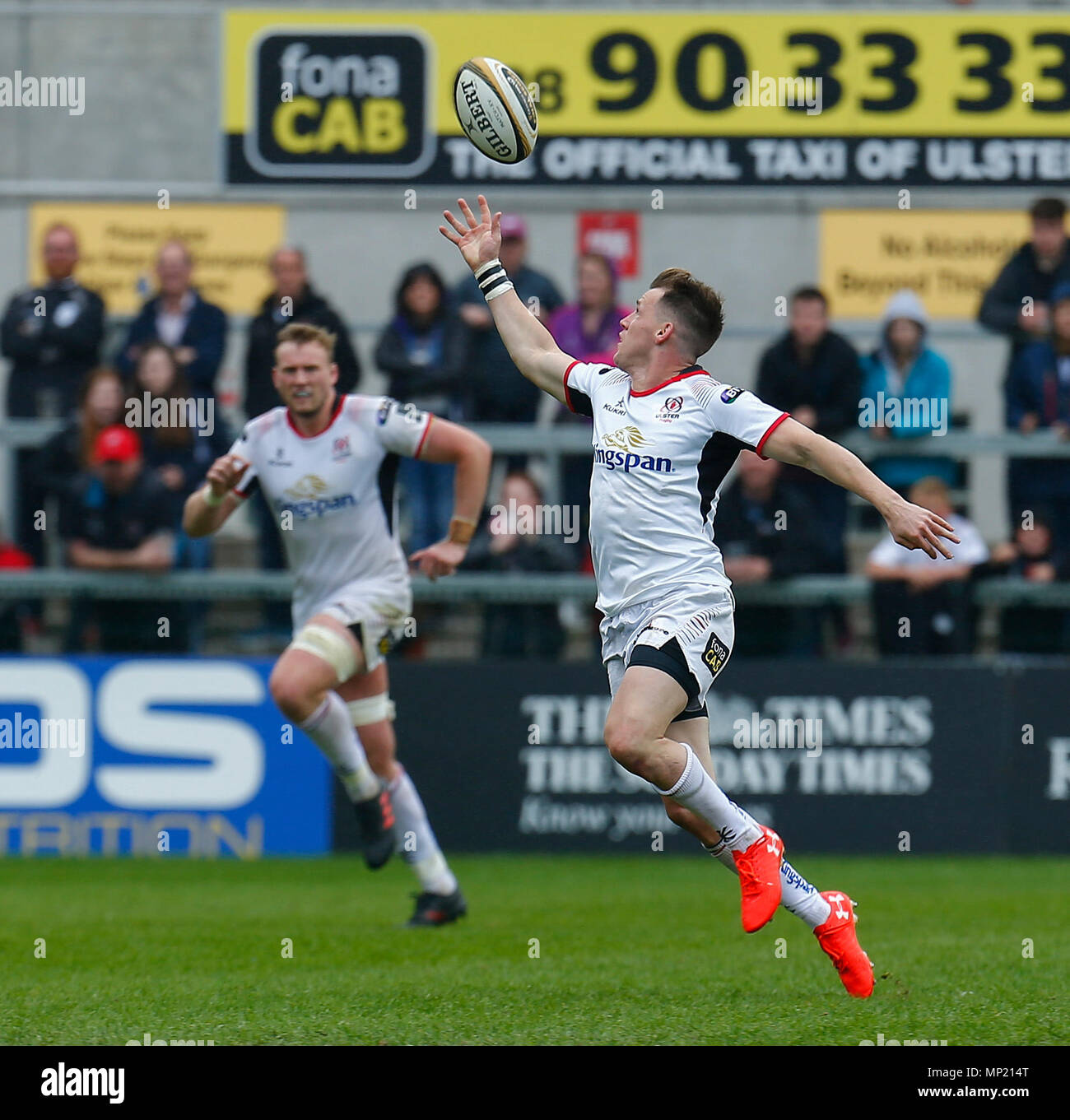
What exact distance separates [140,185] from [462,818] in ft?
17.1

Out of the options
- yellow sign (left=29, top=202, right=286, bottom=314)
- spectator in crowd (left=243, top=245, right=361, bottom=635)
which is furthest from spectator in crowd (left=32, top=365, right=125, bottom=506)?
yellow sign (left=29, top=202, right=286, bottom=314)

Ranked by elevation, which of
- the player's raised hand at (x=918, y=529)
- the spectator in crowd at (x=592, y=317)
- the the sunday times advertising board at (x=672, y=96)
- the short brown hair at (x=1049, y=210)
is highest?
the the sunday times advertising board at (x=672, y=96)

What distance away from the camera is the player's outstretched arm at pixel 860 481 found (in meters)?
6.03

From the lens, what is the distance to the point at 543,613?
13.1 metres

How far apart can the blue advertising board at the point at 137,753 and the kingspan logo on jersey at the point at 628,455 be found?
608 centimetres

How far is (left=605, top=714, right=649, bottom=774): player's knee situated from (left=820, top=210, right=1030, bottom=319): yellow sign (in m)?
9.01

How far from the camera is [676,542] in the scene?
681 centimetres

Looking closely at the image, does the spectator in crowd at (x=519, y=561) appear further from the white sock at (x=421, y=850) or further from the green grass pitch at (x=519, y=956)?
the white sock at (x=421, y=850)

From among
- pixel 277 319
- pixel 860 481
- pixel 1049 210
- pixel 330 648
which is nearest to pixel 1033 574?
pixel 1049 210

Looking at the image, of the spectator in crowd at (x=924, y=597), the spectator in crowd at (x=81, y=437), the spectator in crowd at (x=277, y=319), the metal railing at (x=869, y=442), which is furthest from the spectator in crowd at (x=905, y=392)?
the spectator in crowd at (x=81, y=437)

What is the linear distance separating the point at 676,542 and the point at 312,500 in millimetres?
2987

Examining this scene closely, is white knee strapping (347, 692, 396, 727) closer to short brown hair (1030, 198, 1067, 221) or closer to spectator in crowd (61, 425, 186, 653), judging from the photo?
spectator in crowd (61, 425, 186, 653)

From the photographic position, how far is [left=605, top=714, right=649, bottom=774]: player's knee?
6.41m

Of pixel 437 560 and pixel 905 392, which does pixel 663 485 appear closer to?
pixel 437 560
